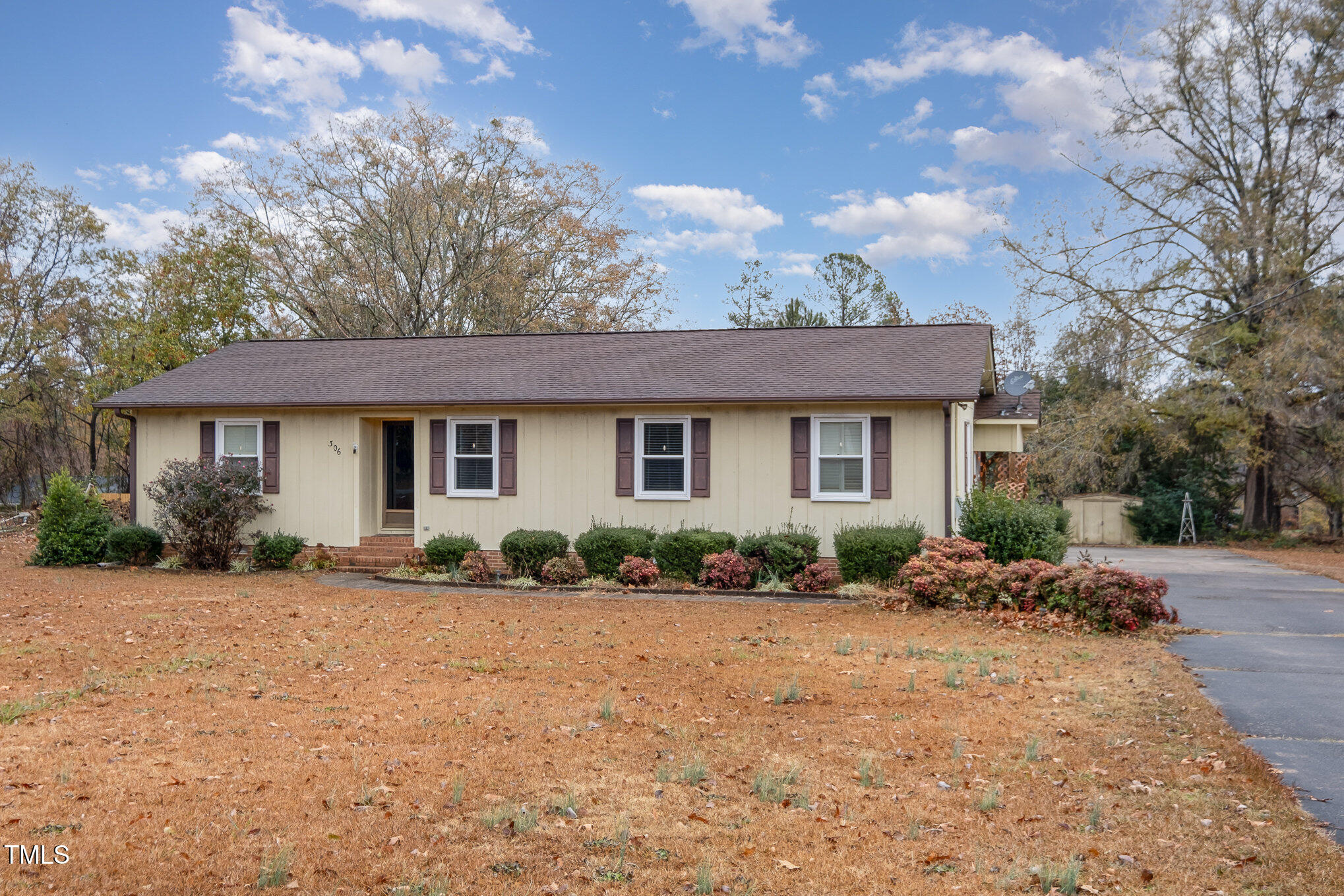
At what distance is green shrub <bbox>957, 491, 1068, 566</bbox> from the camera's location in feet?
43.1

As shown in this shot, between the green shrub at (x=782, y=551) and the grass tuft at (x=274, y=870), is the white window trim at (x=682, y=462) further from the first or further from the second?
the grass tuft at (x=274, y=870)

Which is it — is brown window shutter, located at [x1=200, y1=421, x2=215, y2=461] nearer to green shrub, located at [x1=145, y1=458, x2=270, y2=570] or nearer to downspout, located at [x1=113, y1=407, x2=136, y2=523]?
green shrub, located at [x1=145, y1=458, x2=270, y2=570]

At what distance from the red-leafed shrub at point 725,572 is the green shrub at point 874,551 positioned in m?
1.43

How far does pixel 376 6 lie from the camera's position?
2027cm

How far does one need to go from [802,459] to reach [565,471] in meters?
3.99

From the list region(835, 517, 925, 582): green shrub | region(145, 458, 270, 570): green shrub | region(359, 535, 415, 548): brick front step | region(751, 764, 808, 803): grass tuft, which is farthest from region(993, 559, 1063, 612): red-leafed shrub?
region(145, 458, 270, 570): green shrub

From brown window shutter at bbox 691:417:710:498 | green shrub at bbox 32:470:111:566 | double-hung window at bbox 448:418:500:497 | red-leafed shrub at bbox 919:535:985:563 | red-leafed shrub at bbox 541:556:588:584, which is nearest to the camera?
red-leafed shrub at bbox 919:535:985:563

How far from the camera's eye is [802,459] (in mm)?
14922

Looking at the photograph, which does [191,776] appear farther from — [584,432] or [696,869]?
[584,432]

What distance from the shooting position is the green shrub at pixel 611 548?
14.5 metres

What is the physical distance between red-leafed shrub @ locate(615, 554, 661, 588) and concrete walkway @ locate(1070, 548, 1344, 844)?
7.05m

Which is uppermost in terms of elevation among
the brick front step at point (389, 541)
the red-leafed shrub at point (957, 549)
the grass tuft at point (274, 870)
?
the red-leafed shrub at point (957, 549)

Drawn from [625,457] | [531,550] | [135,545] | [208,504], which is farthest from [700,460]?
[135,545]

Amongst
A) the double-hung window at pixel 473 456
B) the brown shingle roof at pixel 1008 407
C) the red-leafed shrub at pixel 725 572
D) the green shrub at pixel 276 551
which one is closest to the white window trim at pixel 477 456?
the double-hung window at pixel 473 456
